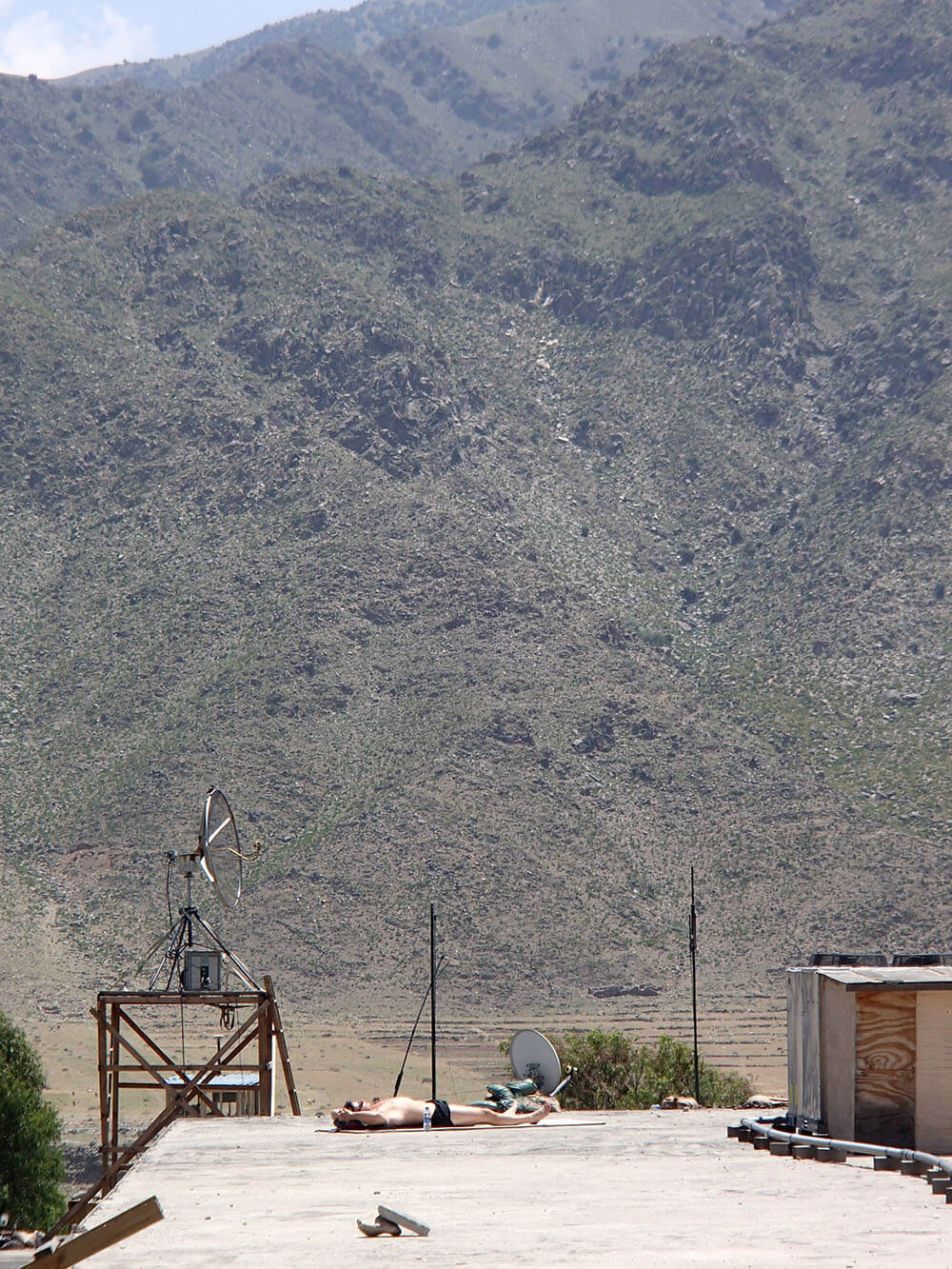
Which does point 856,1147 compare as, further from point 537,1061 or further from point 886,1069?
point 537,1061

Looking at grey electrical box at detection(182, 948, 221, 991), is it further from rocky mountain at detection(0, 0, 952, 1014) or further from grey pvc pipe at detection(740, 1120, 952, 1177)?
rocky mountain at detection(0, 0, 952, 1014)

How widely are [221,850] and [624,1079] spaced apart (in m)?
16.7

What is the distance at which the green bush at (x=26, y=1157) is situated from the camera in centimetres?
3828

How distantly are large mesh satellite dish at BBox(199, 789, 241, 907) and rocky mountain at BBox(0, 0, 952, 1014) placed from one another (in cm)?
5341

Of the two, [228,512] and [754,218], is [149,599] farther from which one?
[754,218]

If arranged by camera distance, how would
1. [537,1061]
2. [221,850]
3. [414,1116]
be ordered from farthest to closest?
[221,850], [537,1061], [414,1116]

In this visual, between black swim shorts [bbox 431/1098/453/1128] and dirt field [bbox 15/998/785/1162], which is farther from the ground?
black swim shorts [bbox 431/1098/453/1128]

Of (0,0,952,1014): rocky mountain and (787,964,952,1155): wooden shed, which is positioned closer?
(787,964,952,1155): wooden shed

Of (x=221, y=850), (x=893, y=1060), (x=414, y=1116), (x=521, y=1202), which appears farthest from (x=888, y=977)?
(x=221, y=850)

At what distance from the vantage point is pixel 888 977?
15.7 meters

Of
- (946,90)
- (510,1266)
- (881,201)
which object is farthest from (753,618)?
(510,1266)

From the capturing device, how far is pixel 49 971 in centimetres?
7850

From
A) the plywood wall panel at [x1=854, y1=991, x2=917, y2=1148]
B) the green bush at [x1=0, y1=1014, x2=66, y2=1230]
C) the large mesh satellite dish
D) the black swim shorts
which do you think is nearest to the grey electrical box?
the large mesh satellite dish

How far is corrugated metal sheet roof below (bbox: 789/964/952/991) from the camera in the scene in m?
15.3
